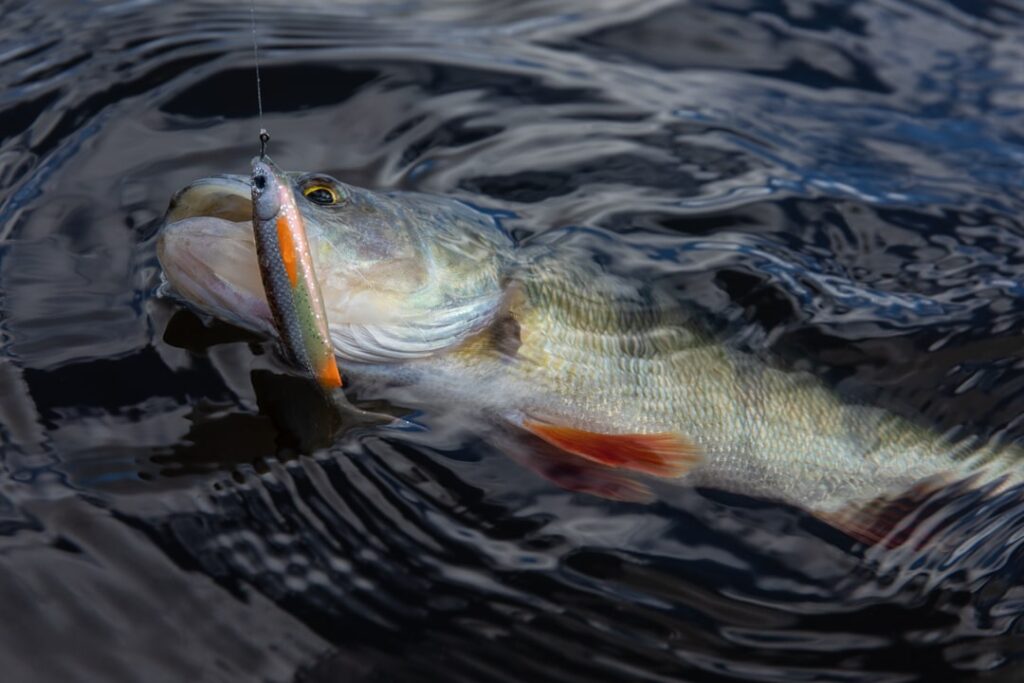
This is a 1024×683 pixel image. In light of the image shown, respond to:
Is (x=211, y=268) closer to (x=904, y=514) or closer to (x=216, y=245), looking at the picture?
A: (x=216, y=245)

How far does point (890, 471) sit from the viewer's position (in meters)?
3.60

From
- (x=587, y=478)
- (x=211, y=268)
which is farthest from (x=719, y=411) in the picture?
(x=211, y=268)

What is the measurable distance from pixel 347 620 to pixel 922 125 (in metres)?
4.25

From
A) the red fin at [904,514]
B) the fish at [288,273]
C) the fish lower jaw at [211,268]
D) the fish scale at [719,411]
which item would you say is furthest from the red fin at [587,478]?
the fish lower jaw at [211,268]

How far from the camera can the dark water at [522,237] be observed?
286 centimetres

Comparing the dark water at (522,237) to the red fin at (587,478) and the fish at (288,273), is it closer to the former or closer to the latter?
the red fin at (587,478)

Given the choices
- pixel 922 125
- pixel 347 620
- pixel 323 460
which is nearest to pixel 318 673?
pixel 347 620

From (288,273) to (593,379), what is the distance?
3.62 feet

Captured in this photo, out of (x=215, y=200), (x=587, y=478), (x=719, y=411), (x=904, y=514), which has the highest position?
(x=215, y=200)

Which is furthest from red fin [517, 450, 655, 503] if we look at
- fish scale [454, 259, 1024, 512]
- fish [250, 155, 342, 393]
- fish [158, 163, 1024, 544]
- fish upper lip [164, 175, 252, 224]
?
fish upper lip [164, 175, 252, 224]

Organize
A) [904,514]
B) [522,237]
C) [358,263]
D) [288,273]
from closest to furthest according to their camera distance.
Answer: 1. [288,273]
2. [358,263]
3. [904,514]
4. [522,237]

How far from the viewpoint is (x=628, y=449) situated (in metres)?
3.45

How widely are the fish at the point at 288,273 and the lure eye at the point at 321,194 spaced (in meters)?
0.33

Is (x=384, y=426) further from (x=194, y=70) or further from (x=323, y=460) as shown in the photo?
(x=194, y=70)
